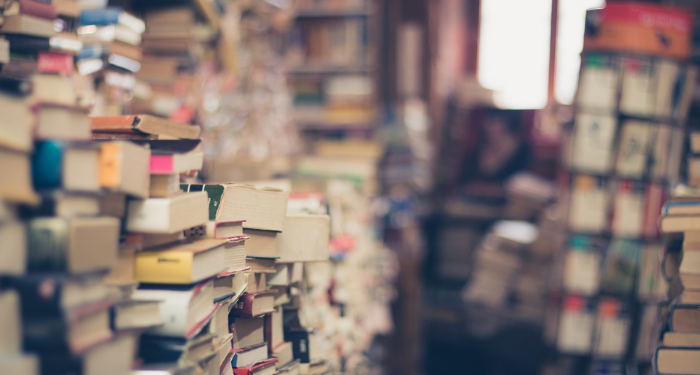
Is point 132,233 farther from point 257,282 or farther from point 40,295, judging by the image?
point 257,282

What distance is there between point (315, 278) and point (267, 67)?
1.87m

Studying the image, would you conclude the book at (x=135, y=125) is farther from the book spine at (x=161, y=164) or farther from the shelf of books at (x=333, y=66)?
the shelf of books at (x=333, y=66)

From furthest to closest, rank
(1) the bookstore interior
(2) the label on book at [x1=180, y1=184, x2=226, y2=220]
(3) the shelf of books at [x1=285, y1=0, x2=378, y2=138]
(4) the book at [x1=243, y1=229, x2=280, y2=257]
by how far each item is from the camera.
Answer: (3) the shelf of books at [x1=285, y1=0, x2=378, y2=138]
(4) the book at [x1=243, y1=229, x2=280, y2=257]
(2) the label on book at [x1=180, y1=184, x2=226, y2=220]
(1) the bookstore interior

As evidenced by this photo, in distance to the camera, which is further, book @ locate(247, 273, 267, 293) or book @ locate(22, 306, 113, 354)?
book @ locate(247, 273, 267, 293)

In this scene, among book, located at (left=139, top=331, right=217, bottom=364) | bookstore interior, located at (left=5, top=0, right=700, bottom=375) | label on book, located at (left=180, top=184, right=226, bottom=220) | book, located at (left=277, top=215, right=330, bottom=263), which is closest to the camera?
bookstore interior, located at (left=5, top=0, right=700, bottom=375)

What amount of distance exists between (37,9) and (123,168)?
2.06ft

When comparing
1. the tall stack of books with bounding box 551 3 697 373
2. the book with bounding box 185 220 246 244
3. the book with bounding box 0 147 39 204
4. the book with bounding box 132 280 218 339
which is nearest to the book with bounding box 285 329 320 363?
the book with bounding box 185 220 246 244

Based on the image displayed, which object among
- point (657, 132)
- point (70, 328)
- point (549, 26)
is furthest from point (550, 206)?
point (70, 328)

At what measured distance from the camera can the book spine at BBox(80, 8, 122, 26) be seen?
5.81 feet

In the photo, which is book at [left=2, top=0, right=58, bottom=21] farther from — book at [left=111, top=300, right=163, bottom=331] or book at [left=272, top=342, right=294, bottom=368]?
book at [left=272, top=342, right=294, bottom=368]

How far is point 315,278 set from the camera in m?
1.79

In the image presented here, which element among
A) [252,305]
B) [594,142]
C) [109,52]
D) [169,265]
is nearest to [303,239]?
[252,305]

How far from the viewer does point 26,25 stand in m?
1.29

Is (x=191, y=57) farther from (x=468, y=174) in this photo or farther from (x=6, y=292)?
(x=468, y=174)
